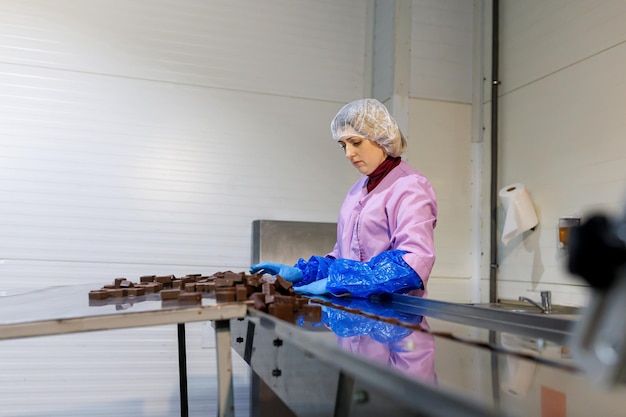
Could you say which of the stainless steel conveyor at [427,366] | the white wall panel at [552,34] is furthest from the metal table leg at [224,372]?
the white wall panel at [552,34]

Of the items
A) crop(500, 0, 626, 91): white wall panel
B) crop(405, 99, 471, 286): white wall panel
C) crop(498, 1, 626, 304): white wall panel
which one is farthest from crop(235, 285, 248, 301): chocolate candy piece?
crop(405, 99, 471, 286): white wall panel

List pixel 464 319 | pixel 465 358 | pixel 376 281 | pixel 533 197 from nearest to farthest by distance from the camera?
pixel 465 358 < pixel 464 319 < pixel 376 281 < pixel 533 197

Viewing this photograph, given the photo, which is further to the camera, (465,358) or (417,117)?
(417,117)

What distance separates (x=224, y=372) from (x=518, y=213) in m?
2.61

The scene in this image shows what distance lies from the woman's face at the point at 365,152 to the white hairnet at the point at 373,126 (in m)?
0.02

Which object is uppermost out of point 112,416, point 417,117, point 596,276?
point 417,117

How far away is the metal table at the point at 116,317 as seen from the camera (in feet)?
3.71

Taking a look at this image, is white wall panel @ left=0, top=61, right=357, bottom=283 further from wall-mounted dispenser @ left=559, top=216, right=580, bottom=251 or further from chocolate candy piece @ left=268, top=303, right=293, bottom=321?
chocolate candy piece @ left=268, top=303, right=293, bottom=321

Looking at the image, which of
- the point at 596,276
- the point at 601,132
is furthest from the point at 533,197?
the point at 596,276

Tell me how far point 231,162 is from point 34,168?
139 cm

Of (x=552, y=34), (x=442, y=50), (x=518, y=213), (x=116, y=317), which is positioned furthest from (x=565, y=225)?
(x=116, y=317)

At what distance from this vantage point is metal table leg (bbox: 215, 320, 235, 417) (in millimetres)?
1358

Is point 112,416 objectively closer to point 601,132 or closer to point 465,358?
point 465,358

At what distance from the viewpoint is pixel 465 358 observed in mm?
958
